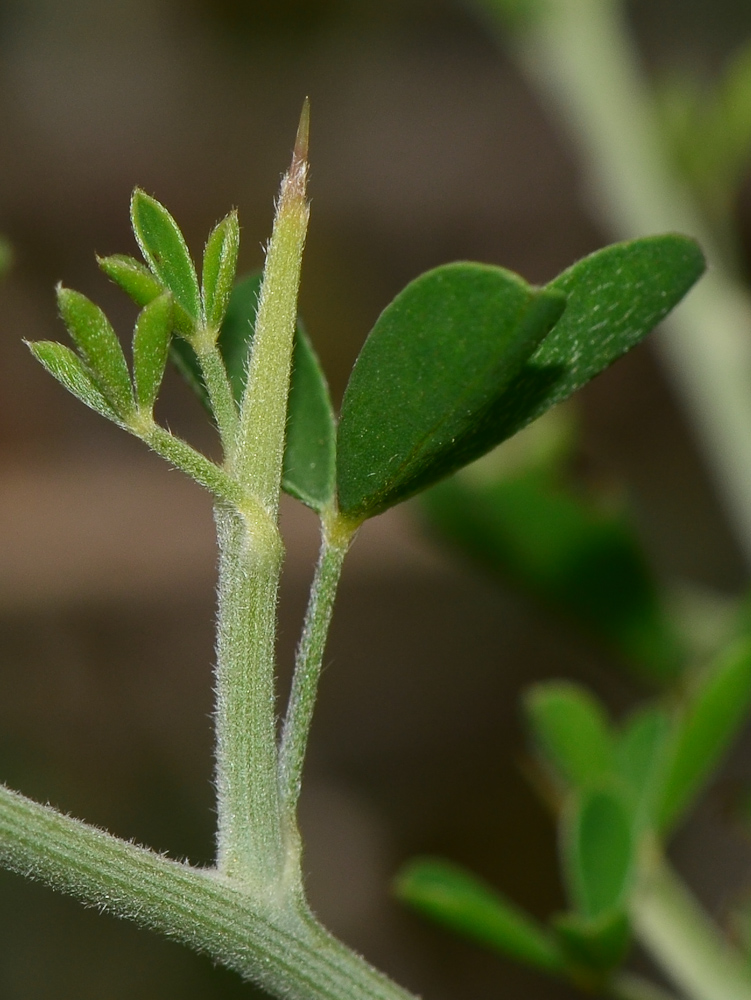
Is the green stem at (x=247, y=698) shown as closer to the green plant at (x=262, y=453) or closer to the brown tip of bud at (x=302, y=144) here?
the green plant at (x=262, y=453)

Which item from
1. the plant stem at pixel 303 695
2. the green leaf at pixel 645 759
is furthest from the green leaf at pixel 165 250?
the green leaf at pixel 645 759

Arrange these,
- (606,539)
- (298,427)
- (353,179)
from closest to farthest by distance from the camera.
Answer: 1. (298,427)
2. (606,539)
3. (353,179)

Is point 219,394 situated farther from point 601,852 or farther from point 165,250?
point 601,852

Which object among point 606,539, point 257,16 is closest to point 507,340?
point 606,539

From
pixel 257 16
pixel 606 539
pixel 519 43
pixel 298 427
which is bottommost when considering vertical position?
pixel 606 539

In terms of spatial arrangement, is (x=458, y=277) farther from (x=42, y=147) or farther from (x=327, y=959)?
(x=42, y=147)
